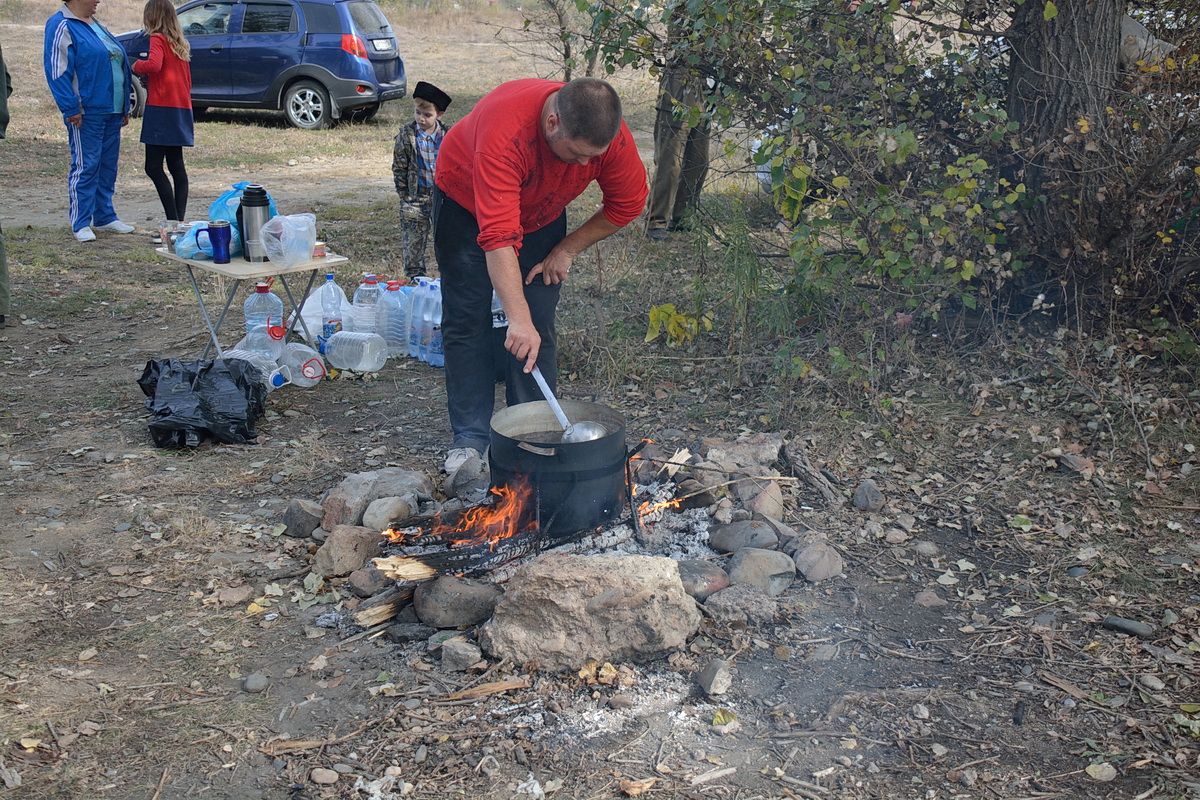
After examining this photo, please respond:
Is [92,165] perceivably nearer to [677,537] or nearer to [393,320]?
[393,320]

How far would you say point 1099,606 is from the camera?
143 inches

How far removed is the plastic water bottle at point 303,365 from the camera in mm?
5844

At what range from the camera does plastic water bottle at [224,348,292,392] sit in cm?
566

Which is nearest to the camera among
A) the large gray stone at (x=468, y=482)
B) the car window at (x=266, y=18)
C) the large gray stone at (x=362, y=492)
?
the large gray stone at (x=362, y=492)

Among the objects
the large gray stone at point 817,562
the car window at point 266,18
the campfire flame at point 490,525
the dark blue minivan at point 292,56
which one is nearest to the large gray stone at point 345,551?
the campfire flame at point 490,525

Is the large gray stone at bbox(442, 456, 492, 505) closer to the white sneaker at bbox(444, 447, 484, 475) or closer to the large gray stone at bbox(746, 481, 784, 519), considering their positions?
the white sneaker at bbox(444, 447, 484, 475)

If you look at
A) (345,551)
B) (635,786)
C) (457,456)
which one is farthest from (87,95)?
(635,786)

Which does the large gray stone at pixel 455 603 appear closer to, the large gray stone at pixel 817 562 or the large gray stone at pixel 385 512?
the large gray stone at pixel 385 512

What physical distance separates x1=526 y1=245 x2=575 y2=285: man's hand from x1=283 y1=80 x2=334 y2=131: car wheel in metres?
10.6

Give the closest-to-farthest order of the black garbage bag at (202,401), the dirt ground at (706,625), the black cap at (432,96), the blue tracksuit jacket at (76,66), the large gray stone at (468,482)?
the dirt ground at (706,625), the large gray stone at (468,482), the black garbage bag at (202,401), the black cap at (432,96), the blue tracksuit jacket at (76,66)

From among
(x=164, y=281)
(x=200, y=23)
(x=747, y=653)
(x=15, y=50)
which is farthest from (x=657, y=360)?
(x=15, y=50)

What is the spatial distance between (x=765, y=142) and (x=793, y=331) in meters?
1.15

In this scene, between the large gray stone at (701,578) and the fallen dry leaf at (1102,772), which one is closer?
the fallen dry leaf at (1102,772)

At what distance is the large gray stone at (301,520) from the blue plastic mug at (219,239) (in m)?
2.01
